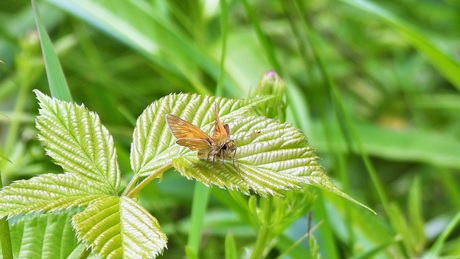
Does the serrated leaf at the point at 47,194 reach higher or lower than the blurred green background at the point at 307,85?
lower

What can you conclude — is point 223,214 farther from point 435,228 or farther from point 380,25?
point 380,25

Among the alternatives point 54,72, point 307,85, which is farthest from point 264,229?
point 307,85

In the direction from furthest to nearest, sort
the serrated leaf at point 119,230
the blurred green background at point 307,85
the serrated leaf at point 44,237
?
the blurred green background at point 307,85
the serrated leaf at point 44,237
the serrated leaf at point 119,230

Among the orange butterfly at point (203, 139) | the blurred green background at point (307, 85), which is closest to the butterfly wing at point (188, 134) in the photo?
the orange butterfly at point (203, 139)

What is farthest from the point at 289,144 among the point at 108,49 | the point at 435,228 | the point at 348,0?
the point at 108,49

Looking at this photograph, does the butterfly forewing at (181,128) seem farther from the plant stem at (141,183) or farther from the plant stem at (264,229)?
the plant stem at (264,229)

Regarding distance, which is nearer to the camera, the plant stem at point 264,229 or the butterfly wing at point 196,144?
the butterfly wing at point 196,144

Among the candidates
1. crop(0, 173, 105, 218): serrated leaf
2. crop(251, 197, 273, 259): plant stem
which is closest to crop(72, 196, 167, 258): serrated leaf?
crop(0, 173, 105, 218): serrated leaf
